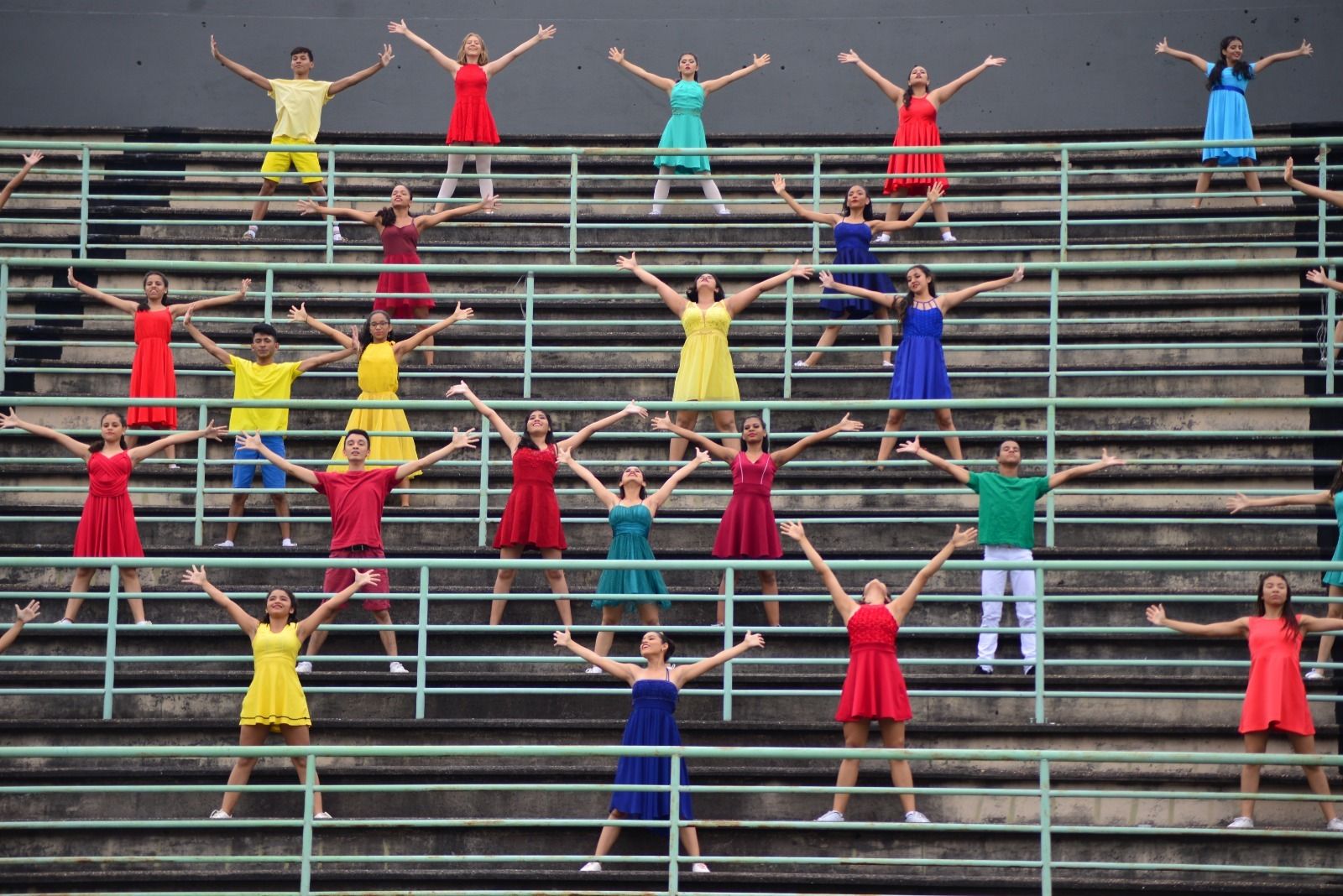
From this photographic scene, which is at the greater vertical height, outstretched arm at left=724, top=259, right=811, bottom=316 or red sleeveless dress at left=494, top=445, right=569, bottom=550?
outstretched arm at left=724, top=259, right=811, bottom=316

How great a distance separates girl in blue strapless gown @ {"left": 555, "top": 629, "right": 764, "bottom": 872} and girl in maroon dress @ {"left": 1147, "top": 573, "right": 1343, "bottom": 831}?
300cm

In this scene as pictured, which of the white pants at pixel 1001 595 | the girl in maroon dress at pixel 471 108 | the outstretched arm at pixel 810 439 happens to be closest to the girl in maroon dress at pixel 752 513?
the outstretched arm at pixel 810 439

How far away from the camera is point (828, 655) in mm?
15703

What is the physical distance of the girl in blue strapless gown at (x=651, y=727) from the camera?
46.5 ft

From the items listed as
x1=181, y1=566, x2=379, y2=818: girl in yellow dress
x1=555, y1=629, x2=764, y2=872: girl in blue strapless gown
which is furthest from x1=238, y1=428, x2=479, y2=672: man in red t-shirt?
x1=555, y1=629, x2=764, y2=872: girl in blue strapless gown

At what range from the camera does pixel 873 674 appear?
47.5ft

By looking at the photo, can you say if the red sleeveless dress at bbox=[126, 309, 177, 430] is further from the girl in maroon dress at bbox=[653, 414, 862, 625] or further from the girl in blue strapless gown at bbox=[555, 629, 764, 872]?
the girl in blue strapless gown at bbox=[555, 629, 764, 872]

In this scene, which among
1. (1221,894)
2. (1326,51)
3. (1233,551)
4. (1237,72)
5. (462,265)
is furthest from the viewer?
(1326,51)

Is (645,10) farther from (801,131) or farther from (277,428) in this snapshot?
(277,428)

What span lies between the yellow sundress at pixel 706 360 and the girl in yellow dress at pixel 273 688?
343 centimetres

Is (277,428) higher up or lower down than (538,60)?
lower down

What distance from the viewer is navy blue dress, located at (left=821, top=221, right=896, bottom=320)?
18469 millimetres

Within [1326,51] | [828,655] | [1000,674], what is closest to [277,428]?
[828,655]

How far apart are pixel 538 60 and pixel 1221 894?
1282cm
